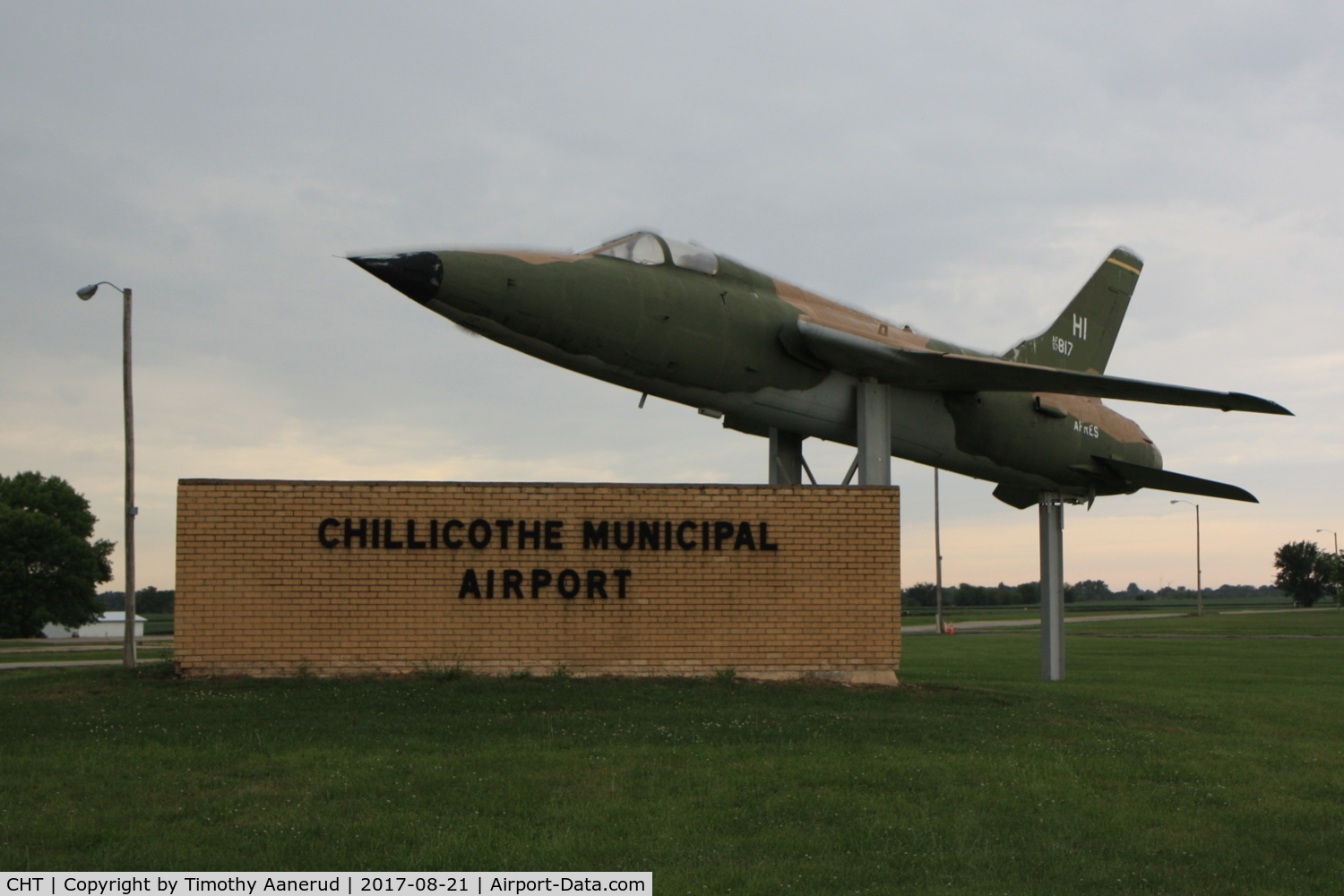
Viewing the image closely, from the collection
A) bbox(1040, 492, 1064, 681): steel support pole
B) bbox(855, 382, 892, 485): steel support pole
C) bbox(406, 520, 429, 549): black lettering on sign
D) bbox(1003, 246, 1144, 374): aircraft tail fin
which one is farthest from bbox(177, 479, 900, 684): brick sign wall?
bbox(1003, 246, 1144, 374): aircraft tail fin

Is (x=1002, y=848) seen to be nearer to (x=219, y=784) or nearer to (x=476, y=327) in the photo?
(x=219, y=784)

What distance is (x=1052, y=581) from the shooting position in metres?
20.3

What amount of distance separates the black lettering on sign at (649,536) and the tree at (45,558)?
5597 centimetres

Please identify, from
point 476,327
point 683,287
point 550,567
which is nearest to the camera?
point 476,327

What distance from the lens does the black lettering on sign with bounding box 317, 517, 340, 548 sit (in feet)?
47.9

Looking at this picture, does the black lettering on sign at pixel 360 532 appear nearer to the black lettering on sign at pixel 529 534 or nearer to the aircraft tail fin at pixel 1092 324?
the black lettering on sign at pixel 529 534

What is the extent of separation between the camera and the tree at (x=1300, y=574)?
107688mm

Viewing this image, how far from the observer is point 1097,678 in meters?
20.2

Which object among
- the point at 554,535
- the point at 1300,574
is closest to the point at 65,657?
the point at 554,535

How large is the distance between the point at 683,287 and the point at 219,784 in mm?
7852

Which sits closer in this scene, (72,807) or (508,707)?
(72,807)

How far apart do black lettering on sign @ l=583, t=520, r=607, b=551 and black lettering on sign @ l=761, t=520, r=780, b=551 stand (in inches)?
82.7

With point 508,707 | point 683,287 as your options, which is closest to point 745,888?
point 508,707

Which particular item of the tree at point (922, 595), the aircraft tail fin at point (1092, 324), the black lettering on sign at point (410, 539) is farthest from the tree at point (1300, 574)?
the black lettering on sign at point (410, 539)
